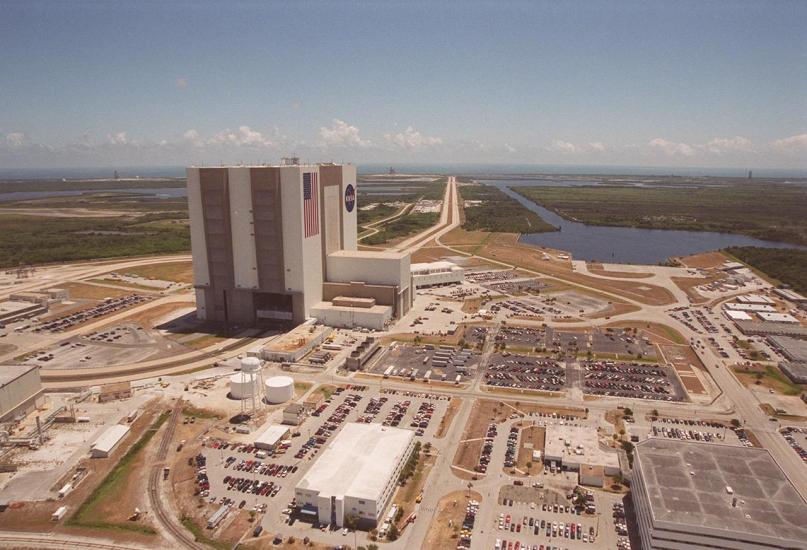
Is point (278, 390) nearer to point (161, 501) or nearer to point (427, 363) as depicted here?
point (161, 501)

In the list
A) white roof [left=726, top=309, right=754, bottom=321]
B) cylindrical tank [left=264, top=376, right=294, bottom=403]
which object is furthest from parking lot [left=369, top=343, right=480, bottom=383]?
white roof [left=726, top=309, right=754, bottom=321]

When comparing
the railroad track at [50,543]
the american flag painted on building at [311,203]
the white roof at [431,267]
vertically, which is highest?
the american flag painted on building at [311,203]

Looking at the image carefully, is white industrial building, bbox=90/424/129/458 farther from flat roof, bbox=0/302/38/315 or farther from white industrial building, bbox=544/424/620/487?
flat roof, bbox=0/302/38/315

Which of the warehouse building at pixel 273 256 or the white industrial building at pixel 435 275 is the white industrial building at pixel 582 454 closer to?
the warehouse building at pixel 273 256

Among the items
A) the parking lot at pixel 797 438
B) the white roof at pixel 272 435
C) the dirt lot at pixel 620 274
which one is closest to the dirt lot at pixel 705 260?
the dirt lot at pixel 620 274

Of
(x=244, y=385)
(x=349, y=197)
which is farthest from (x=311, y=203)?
(x=244, y=385)

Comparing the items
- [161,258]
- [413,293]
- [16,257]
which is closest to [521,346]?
[413,293]

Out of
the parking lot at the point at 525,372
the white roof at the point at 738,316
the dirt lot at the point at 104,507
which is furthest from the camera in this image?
the white roof at the point at 738,316
